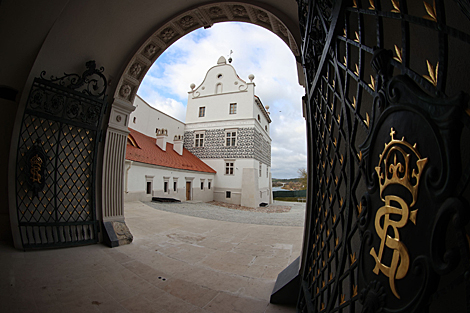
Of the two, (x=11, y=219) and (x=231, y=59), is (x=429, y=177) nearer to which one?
(x=11, y=219)

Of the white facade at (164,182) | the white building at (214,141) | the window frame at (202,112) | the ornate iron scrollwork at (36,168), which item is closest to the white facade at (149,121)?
the white building at (214,141)

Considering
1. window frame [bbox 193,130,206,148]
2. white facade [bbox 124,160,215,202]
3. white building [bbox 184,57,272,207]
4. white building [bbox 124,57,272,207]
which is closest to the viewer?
white facade [bbox 124,160,215,202]

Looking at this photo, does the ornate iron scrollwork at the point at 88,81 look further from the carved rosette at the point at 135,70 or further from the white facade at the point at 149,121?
the white facade at the point at 149,121

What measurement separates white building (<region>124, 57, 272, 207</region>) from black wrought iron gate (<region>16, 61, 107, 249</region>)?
484 inches

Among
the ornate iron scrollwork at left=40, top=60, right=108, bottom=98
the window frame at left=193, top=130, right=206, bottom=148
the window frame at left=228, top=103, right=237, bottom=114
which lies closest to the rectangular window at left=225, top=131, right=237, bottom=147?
the window frame at left=228, top=103, right=237, bottom=114

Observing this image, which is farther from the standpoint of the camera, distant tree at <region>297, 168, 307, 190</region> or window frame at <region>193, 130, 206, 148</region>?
distant tree at <region>297, 168, 307, 190</region>

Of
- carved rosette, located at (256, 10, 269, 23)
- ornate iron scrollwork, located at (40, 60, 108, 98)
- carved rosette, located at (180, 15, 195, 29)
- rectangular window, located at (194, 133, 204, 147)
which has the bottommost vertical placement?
ornate iron scrollwork, located at (40, 60, 108, 98)

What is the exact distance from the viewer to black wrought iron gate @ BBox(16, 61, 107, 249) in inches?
137

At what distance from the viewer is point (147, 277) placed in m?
2.65

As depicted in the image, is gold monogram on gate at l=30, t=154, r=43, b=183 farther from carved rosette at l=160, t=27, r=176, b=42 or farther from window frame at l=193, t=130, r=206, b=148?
window frame at l=193, t=130, r=206, b=148

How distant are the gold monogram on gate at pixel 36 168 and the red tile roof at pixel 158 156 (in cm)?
919

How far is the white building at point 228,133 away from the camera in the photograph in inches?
820

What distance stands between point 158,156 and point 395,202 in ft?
55.9

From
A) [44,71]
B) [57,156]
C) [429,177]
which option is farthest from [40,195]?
[429,177]
